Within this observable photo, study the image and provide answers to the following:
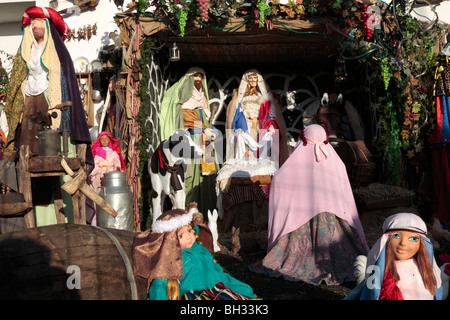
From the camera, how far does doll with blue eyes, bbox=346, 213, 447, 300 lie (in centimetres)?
320

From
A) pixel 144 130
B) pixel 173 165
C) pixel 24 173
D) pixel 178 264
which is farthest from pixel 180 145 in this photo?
pixel 178 264

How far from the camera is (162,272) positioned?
3566mm

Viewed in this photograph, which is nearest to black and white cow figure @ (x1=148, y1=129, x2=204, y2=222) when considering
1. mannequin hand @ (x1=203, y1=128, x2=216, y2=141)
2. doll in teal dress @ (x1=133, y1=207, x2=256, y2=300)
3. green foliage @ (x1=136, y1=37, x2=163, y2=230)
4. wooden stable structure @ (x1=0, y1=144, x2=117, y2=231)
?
green foliage @ (x1=136, y1=37, x2=163, y2=230)

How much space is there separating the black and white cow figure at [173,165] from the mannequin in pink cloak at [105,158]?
721 millimetres

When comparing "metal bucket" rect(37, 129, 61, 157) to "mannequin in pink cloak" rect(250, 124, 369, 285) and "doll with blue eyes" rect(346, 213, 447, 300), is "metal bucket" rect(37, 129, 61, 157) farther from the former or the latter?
"doll with blue eyes" rect(346, 213, 447, 300)

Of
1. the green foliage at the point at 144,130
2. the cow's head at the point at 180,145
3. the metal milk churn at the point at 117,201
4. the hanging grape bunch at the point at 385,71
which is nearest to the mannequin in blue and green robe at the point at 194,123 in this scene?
the green foliage at the point at 144,130

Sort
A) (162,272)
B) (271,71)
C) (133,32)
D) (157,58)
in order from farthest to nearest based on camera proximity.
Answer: (271,71) < (157,58) < (133,32) < (162,272)

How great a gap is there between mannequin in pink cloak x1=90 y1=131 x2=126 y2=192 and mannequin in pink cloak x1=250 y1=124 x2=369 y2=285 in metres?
3.45

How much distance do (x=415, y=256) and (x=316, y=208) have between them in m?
2.42

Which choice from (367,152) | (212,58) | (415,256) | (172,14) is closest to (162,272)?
(415,256)

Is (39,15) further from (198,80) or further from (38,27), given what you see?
(198,80)

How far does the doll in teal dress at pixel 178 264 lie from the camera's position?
141 inches

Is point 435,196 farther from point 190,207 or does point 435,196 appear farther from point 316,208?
point 190,207

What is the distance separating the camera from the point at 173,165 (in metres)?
7.81
